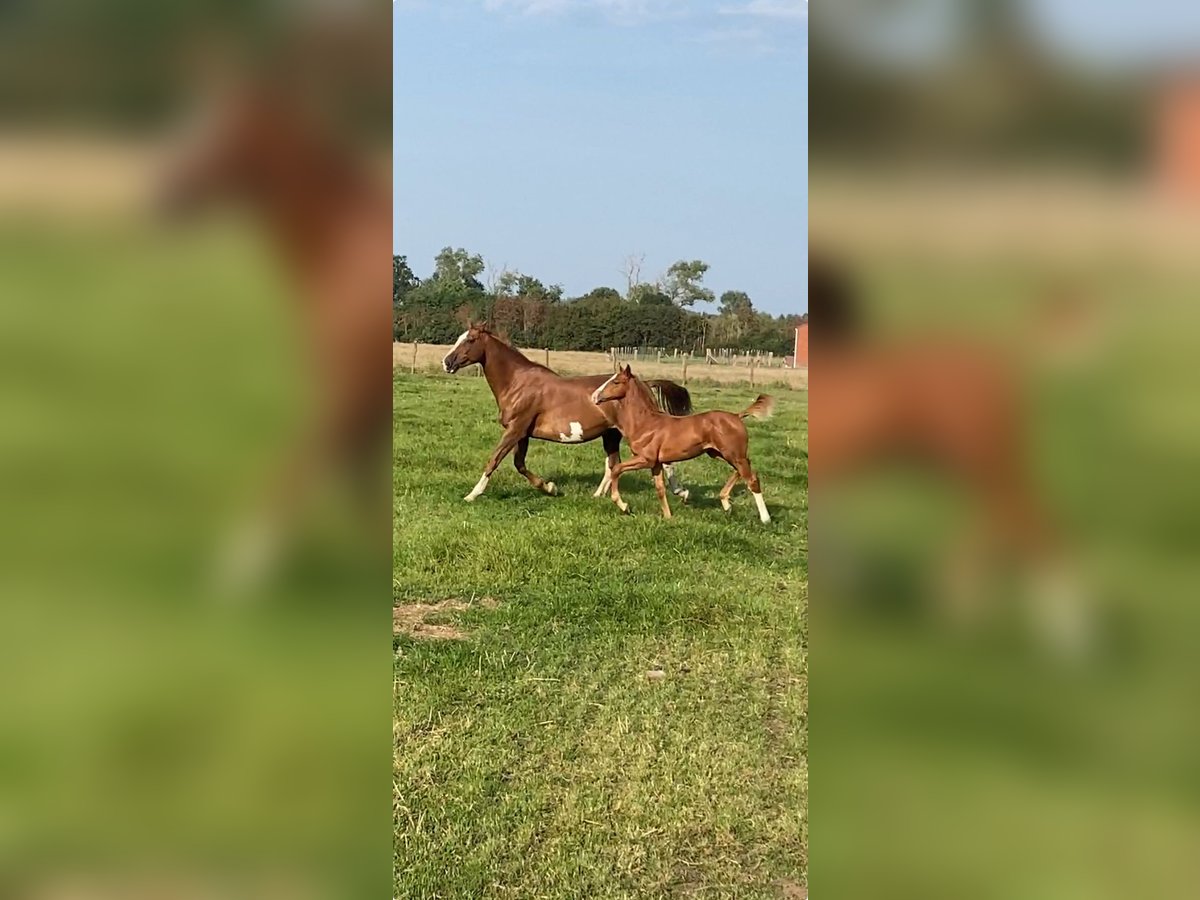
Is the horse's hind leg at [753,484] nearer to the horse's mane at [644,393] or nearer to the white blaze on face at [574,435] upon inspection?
the horse's mane at [644,393]

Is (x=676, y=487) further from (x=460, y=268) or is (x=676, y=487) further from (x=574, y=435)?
(x=460, y=268)

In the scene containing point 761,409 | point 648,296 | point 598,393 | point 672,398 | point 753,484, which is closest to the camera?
point 753,484

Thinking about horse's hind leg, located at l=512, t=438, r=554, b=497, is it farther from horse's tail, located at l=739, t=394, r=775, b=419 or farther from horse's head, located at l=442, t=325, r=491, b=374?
horse's tail, located at l=739, t=394, r=775, b=419

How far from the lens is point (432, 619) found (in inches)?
219

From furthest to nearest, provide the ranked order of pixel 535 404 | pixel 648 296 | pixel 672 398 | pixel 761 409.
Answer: pixel 648 296
pixel 672 398
pixel 535 404
pixel 761 409

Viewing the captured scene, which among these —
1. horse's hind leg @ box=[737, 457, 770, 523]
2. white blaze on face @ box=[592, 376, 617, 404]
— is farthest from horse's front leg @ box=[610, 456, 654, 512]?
horse's hind leg @ box=[737, 457, 770, 523]
